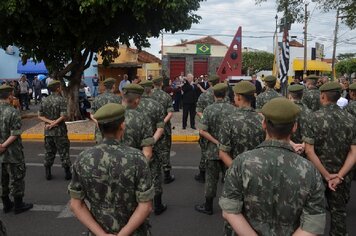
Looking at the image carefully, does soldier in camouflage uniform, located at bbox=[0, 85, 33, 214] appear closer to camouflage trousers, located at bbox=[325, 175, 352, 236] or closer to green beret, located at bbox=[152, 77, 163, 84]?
green beret, located at bbox=[152, 77, 163, 84]

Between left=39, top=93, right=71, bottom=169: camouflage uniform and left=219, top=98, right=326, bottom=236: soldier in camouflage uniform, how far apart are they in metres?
5.65

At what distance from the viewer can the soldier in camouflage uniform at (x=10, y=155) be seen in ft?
18.7

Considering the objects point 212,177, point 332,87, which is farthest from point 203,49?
point 332,87

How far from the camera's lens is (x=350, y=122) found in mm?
4309

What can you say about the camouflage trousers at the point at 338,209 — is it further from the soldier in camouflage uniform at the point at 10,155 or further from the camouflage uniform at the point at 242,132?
the soldier in camouflage uniform at the point at 10,155

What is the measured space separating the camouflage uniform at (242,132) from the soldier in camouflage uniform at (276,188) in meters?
1.58

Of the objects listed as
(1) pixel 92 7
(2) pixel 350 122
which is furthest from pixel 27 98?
(2) pixel 350 122

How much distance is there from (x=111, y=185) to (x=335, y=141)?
266 centimetres

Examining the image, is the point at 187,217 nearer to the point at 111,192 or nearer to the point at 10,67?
the point at 111,192

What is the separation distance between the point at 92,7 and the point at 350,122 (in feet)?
28.3

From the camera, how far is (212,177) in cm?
584

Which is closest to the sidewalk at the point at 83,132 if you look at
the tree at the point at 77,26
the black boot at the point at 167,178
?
the tree at the point at 77,26

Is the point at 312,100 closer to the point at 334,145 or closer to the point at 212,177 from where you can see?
the point at 212,177

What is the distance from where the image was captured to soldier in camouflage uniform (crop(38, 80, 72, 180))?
757 centimetres
